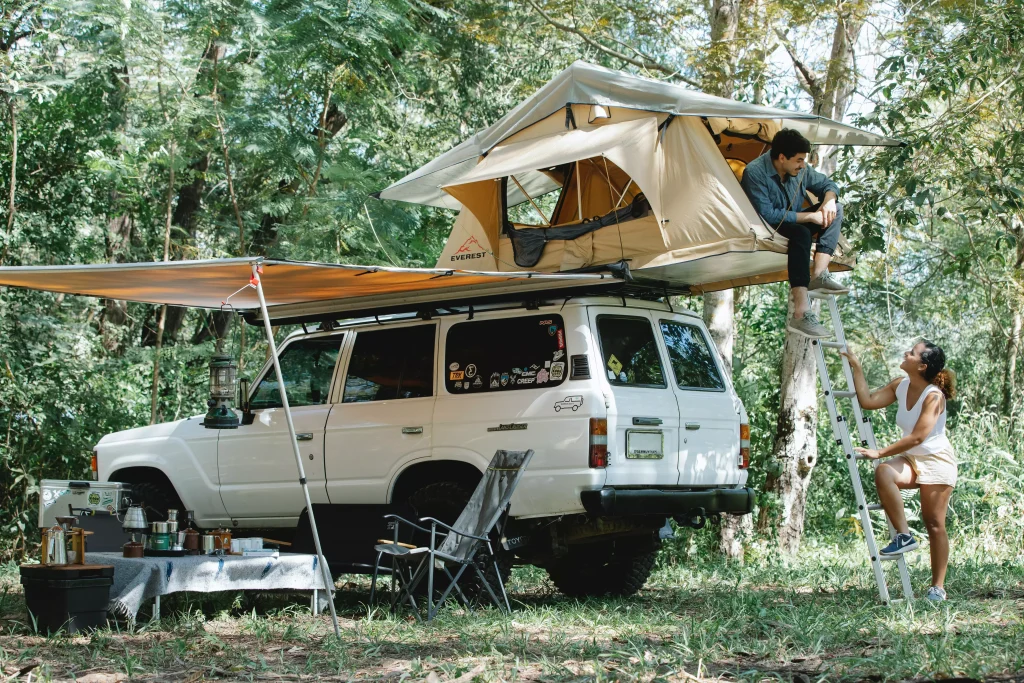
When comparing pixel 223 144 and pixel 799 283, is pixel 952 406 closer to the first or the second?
pixel 799 283

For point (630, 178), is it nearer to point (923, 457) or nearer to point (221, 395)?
point (923, 457)

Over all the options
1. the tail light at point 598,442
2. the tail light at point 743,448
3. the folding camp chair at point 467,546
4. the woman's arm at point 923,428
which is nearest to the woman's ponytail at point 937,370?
the woman's arm at point 923,428

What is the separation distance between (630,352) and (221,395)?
2.71 meters

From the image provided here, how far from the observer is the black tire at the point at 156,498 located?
7.73 meters

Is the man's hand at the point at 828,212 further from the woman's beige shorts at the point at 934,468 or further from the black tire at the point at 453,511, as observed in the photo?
the black tire at the point at 453,511

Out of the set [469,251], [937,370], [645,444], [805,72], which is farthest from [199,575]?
[805,72]

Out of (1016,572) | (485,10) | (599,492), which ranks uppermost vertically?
(485,10)

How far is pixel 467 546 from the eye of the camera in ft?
20.7

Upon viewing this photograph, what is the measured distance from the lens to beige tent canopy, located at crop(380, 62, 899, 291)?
6.23 metres

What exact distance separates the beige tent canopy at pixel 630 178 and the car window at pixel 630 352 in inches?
13.1

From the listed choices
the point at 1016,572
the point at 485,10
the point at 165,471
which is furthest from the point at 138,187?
the point at 1016,572

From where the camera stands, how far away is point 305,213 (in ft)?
33.7

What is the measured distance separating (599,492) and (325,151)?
6.04 m

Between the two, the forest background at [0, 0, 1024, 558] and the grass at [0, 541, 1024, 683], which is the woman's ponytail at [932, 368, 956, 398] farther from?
the forest background at [0, 0, 1024, 558]
